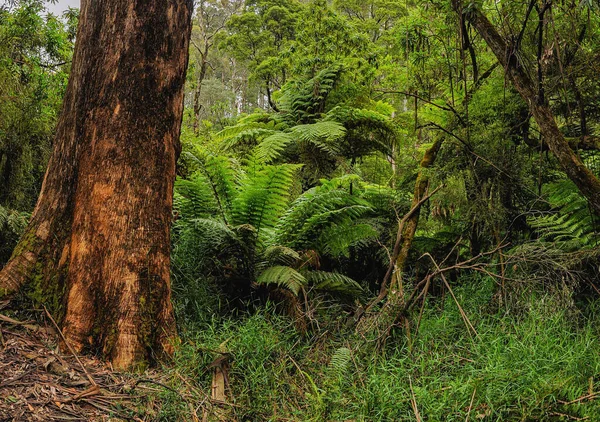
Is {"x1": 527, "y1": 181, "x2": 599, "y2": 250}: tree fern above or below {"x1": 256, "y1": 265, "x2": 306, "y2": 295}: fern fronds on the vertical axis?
above

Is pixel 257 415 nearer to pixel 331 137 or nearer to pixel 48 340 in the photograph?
pixel 48 340

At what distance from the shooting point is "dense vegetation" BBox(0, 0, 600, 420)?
2.40 m

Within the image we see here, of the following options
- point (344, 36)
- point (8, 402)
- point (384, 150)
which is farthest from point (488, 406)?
point (344, 36)

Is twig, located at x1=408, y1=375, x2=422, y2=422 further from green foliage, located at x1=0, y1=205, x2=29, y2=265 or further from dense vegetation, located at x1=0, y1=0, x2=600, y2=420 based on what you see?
green foliage, located at x1=0, y1=205, x2=29, y2=265

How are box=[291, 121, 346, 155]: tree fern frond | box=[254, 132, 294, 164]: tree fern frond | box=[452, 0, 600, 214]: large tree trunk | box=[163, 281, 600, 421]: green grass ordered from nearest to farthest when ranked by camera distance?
box=[163, 281, 600, 421]: green grass, box=[452, 0, 600, 214]: large tree trunk, box=[254, 132, 294, 164]: tree fern frond, box=[291, 121, 346, 155]: tree fern frond

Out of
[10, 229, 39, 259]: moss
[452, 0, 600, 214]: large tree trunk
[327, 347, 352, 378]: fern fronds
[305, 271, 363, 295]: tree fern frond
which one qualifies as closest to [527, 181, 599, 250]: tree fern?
[452, 0, 600, 214]: large tree trunk

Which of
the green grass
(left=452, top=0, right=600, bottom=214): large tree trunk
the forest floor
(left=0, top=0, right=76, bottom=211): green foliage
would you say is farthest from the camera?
(left=0, top=0, right=76, bottom=211): green foliage

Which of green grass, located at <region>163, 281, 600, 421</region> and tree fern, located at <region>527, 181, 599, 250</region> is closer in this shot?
green grass, located at <region>163, 281, 600, 421</region>

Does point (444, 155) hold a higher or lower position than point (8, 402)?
higher

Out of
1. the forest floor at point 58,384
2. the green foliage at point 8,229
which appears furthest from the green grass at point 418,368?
the green foliage at point 8,229

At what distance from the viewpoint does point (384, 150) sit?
679 cm

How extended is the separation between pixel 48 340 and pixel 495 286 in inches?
120

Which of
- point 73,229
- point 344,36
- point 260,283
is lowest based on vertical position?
point 260,283

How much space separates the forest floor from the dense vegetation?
0.18 metres
